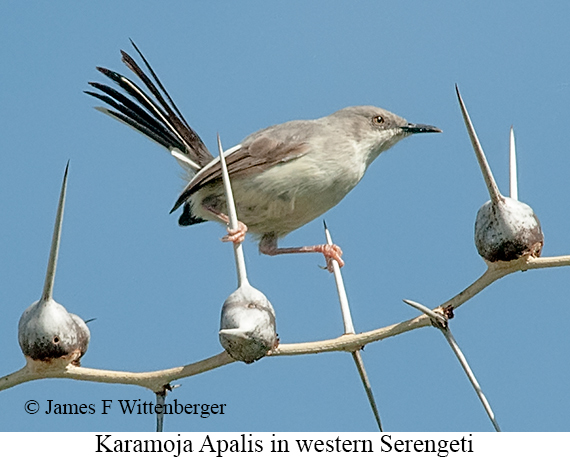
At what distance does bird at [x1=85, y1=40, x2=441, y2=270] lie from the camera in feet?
16.6

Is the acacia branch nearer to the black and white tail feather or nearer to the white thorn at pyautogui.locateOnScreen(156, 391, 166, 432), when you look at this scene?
the white thorn at pyautogui.locateOnScreen(156, 391, 166, 432)

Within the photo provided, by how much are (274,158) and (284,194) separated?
272 millimetres

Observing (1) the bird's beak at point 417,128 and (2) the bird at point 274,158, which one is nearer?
(2) the bird at point 274,158

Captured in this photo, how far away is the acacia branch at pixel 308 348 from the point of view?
2.10 meters

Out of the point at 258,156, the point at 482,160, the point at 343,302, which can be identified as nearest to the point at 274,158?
the point at 258,156

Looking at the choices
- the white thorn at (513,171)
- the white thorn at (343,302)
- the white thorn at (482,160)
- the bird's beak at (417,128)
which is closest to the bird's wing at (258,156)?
the bird's beak at (417,128)

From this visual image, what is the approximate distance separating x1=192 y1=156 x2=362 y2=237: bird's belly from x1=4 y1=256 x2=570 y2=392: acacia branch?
2859mm

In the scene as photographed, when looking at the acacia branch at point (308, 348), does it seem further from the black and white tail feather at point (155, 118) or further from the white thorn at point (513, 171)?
the black and white tail feather at point (155, 118)

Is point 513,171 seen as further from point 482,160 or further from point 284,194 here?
point 284,194

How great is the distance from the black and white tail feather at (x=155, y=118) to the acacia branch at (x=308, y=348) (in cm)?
384

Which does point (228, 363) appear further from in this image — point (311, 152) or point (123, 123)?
point (123, 123)
